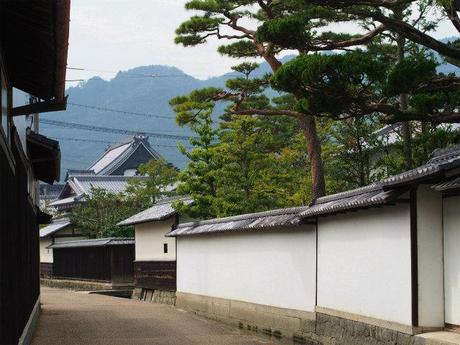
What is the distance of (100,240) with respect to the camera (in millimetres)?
39000

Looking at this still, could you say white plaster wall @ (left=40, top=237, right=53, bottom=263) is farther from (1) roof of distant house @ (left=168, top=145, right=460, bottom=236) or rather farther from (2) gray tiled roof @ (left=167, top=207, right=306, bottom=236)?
(1) roof of distant house @ (left=168, top=145, right=460, bottom=236)

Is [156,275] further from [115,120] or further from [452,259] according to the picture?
[115,120]

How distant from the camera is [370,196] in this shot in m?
11.8

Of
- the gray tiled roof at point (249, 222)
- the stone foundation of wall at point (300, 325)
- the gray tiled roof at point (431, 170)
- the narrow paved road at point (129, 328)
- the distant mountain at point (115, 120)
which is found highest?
the distant mountain at point (115, 120)

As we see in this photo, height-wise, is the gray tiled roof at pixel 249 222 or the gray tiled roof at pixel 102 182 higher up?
the gray tiled roof at pixel 102 182

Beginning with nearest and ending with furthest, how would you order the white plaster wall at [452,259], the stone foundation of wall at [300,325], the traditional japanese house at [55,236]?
the white plaster wall at [452,259], the stone foundation of wall at [300,325], the traditional japanese house at [55,236]

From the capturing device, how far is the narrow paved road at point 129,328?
15867 mm

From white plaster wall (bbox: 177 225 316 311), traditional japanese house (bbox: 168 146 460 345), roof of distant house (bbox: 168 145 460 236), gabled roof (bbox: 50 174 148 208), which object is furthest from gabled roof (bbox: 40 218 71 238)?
roof of distant house (bbox: 168 145 460 236)

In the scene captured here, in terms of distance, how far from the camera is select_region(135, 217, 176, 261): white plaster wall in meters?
31.1

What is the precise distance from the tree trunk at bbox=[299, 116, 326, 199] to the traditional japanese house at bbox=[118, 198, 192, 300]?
8059mm

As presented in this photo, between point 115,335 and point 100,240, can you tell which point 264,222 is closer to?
point 115,335

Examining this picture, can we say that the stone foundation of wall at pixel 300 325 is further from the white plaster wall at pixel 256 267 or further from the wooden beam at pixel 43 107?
the wooden beam at pixel 43 107

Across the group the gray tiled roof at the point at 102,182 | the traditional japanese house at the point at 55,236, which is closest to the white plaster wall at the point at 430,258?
the traditional japanese house at the point at 55,236

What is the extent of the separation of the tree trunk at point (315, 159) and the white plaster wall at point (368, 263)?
7.43 meters
